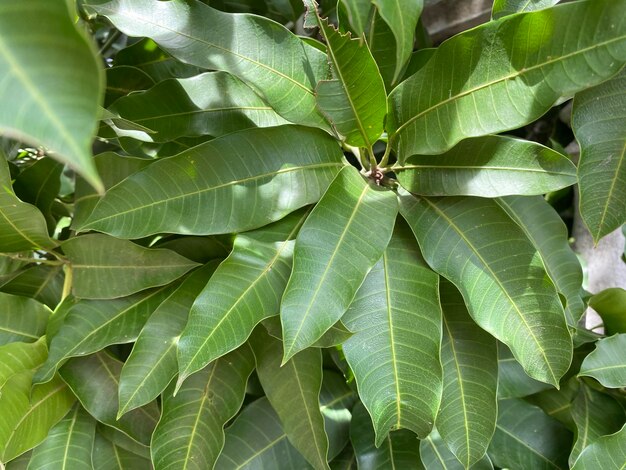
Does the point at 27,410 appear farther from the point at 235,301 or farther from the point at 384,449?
the point at 384,449

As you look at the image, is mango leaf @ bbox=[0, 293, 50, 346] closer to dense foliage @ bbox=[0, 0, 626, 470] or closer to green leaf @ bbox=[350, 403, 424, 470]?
dense foliage @ bbox=[0, 0, 626, 470]

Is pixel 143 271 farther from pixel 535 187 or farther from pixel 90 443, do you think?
pixel 535 187

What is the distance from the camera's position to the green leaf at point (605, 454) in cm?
65

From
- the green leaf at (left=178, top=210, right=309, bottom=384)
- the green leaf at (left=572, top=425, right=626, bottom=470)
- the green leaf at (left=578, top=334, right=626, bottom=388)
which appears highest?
the green leaf at (left=178, top=210, right=309, bottom=384)

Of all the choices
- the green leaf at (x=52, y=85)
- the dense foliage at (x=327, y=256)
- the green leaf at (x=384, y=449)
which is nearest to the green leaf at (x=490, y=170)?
the dense foliage at (x=327, y=256)

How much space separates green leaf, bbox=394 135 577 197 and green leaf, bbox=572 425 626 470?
337 millimetres

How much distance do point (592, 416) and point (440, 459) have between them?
0.22 m

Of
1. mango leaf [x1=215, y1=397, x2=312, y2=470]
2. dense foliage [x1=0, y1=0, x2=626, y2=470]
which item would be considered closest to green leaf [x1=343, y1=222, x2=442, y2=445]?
dense foliage [x1=0, y1=0, x2=626, y2=470]

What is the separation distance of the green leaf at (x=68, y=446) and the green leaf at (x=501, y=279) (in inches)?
19.5

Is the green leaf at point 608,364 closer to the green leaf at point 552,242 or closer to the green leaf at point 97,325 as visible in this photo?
the green leaf at point 552,242

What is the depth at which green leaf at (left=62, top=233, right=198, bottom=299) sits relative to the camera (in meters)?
0.68

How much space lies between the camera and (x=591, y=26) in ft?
1.56

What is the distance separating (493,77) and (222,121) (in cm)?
34

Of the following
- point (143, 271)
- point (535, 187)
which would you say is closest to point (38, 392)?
point (143, 271)
